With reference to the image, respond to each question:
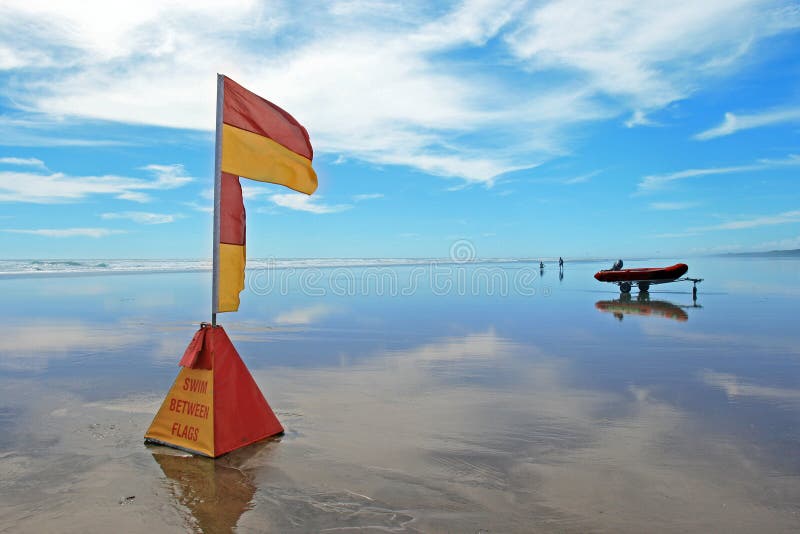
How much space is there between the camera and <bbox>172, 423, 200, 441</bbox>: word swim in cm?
507

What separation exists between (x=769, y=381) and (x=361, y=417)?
5791 millimetres

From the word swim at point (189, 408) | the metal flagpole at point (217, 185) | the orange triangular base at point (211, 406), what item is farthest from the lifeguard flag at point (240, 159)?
the word swim at point (189, 408)

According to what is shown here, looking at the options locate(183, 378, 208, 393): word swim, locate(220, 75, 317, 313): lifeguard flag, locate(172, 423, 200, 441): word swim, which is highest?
locate(220, 75, 317, 313): lifeguard flag

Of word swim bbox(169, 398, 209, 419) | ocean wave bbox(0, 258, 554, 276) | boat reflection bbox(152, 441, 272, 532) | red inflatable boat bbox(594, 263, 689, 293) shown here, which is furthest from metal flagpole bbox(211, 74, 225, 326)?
ocean wave bbox(0, 258, 554, 276)

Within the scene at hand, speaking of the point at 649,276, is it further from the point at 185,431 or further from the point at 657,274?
the point at 185,431

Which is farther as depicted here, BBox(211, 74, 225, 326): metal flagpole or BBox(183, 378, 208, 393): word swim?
BBox(211, 74, 225, 326): metal flagpole

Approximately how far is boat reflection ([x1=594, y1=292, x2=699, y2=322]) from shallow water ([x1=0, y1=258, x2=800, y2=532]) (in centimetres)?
375

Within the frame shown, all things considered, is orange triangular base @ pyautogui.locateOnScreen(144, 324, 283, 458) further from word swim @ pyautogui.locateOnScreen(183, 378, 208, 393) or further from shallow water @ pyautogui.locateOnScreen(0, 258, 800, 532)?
shallow water @ pyautogui.locateOnScreen(0, 258, 800, 532)

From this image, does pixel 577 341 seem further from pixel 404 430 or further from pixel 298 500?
pixel 298 500

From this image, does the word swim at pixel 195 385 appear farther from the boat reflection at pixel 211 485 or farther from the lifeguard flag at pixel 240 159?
the lifeguard flag at pixel 240 159

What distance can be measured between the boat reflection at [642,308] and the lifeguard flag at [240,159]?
12076 millimetres

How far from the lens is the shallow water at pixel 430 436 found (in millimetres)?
3865

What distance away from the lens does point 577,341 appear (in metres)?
11.4

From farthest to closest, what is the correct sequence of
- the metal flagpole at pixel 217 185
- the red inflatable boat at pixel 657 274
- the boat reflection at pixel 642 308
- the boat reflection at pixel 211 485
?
1. the red inflatable boat at pixel 657 274
2. the boat reflection at pixel 642 308
3. the metal flagpole at pixel 217 185
4. the boat reflection at pixel 211 485
